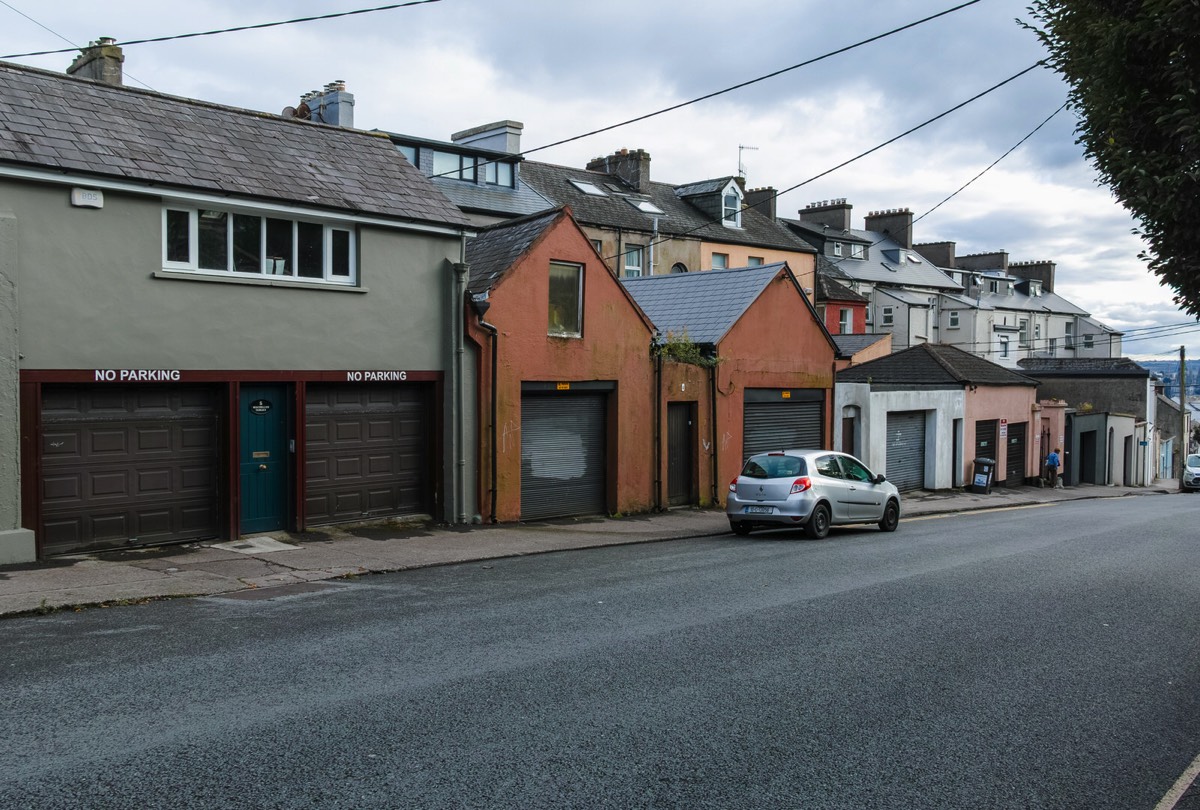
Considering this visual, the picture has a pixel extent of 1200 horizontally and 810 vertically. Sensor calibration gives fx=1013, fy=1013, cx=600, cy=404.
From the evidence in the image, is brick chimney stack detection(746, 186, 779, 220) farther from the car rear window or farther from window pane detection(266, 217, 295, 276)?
window pane detection(266, 217, 295, 276)

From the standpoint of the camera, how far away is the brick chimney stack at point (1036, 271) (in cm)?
7075

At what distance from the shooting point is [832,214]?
185ft

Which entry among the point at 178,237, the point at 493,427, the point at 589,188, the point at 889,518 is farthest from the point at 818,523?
the point at 589,188

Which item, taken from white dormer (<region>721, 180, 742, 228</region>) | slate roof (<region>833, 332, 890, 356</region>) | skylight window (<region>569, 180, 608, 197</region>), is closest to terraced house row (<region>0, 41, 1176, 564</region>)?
skylight window (<region>569, 180, 608, 197</region>)

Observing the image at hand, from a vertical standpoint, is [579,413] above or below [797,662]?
above

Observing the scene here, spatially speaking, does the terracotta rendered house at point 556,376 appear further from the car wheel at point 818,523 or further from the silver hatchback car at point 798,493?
the car wheel at point 818,523

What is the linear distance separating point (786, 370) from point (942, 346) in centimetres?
1478

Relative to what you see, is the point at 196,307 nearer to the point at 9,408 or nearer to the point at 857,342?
the point at 9,408

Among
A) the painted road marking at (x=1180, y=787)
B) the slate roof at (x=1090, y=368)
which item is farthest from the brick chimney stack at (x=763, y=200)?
the painted road marking at (x=1180, y=787)

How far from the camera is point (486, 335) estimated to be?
18000 mm

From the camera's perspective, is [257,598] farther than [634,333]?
No

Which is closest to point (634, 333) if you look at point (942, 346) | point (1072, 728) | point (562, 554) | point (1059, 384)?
point (562, 554)

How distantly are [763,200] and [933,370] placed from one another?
49.7ft

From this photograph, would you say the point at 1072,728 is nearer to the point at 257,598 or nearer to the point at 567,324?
the point at 257,598
